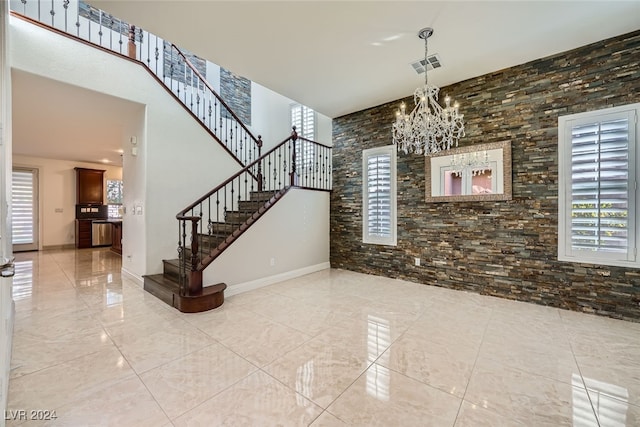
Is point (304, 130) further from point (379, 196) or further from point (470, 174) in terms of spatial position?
point (470, 174)

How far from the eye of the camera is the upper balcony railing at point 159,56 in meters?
4.20

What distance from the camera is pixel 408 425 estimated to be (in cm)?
152

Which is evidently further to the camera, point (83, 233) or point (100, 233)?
point (100, 233)

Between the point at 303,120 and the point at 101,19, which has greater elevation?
the point at 101,19

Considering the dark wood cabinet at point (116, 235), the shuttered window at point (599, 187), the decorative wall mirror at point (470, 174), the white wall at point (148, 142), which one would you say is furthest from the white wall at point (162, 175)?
the shuttered window at point (599, 187)

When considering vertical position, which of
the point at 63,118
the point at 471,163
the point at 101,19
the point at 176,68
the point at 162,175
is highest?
the point at 101,19

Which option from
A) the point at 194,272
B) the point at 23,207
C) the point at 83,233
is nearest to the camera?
the point at 194,272

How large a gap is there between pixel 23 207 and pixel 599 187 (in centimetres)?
1240

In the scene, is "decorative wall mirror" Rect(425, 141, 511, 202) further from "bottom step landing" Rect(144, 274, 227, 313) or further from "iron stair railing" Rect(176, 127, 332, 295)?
"bottom step landing" Rect(144, 274, 227, 313)

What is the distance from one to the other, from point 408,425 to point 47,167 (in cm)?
1094

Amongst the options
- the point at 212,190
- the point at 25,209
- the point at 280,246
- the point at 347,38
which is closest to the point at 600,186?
the point at 347,38

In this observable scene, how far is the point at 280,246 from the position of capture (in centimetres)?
458

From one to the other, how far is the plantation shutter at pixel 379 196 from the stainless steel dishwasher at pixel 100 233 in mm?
8264

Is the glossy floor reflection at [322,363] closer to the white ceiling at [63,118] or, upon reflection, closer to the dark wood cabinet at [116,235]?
the white ceiling at [63,118]
